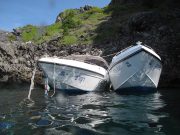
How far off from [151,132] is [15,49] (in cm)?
2211

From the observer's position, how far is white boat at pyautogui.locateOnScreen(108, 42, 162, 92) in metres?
17.5

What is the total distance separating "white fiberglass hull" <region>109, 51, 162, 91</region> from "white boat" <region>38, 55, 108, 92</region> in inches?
46.9

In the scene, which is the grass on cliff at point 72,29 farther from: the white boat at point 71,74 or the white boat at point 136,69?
the white boat at point 136,69

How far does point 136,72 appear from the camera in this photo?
17.9 m

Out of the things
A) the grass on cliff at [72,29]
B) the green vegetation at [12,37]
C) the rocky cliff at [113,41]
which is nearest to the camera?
the rocky cliff at [113,41]

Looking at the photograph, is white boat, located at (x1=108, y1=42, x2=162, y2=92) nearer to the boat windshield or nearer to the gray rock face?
the boat windshield

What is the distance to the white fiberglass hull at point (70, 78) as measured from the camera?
18.4m

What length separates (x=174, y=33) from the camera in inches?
968

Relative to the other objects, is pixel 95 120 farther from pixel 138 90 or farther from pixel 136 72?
pixel 138 90

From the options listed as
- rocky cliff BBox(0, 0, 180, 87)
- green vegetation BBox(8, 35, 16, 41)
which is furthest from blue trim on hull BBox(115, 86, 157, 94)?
green vegetation BBox(8, 35, 16, 41)

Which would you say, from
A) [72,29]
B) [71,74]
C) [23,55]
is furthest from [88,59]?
[72,29]

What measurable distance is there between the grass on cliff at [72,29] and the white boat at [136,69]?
11.1 m

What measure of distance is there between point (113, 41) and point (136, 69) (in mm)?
10008

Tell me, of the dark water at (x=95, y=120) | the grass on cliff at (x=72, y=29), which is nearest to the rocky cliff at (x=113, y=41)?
the grass on cliff at (x=72, y=29)
